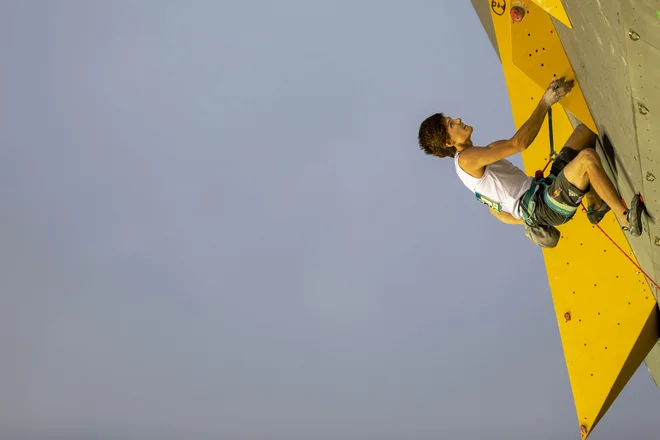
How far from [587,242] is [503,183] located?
75 centimetres

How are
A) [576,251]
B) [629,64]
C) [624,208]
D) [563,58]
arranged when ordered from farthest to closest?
[576,251], [563,58], [624,208], [629,64]

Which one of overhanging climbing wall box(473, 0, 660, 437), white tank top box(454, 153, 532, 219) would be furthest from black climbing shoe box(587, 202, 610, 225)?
white tank top box(454, 153, 532, 219)

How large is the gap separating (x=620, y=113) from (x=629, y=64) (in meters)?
0.37

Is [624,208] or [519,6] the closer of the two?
[624,208]

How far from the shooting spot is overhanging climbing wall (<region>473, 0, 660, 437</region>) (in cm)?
292

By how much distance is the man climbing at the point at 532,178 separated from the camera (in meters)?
3.15

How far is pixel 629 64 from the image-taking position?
229 cm

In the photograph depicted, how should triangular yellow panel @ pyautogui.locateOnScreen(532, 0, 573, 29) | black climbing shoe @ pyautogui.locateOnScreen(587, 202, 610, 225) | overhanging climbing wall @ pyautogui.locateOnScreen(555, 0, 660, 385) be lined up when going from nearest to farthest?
1. overhanging climbing wall @ pyautogui.locateOnScreen(555, 0, 660, 385)
2. triangular yellow panel @ pyautogui.locateOnScreen(532, 0, 573, 29)
3. black climbing shoe @ pyautogui.locateOnScreen(587, 202, 610, 225)

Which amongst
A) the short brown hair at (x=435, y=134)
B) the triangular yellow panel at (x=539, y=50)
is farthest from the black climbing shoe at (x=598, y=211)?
the short brown hair at (x=435, y=134)

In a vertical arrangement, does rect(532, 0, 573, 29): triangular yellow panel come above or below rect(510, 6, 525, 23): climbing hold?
below

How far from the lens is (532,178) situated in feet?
11.7

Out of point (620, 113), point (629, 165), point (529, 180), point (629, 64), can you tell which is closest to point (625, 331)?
point (529, 180)

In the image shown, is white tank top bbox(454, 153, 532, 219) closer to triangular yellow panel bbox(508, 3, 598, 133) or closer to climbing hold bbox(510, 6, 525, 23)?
triangular yellow panel bbox(508, 3, 598, 133)

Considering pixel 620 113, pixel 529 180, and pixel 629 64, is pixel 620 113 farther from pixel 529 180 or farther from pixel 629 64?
pixel 529 180
